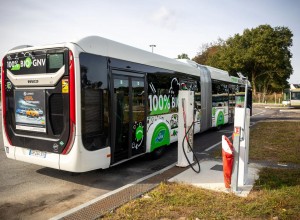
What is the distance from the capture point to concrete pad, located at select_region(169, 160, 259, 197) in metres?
5.88

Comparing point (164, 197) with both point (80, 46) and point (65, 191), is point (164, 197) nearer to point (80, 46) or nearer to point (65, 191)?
point (65, 191)

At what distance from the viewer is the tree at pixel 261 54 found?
45500 millimetres

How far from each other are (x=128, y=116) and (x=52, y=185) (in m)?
2.35

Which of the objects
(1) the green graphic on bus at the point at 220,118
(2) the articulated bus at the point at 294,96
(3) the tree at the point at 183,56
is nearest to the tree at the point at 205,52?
(3) the tree at the point at 183,56

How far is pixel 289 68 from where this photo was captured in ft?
155

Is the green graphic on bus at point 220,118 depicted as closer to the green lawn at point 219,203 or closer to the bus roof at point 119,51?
the bus roof at point 119,51

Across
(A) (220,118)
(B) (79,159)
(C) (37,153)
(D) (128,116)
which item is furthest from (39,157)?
(A) (220,118)

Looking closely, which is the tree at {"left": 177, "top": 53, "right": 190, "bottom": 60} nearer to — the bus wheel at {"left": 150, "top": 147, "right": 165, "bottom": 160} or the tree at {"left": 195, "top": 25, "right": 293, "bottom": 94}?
the tree at {"left": 195, "top": 25, "right": 293, "bottom": 94}

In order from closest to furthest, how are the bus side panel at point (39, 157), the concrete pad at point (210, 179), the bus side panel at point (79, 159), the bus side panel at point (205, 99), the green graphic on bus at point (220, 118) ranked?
the bus side panel at point (79, 159) < the bus side panel at point (39, 157) < the concrete pad at point (210, 179) < the bus side panel at point (205, 99) < the green graphic on bus at point (220, 118)

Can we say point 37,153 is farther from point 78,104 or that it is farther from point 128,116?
point 128,116

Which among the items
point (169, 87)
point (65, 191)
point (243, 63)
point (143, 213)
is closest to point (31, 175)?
point (65, 191)

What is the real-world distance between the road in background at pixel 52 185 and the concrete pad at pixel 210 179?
102 cm

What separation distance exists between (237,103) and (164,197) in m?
13.5

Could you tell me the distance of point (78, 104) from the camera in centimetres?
527
